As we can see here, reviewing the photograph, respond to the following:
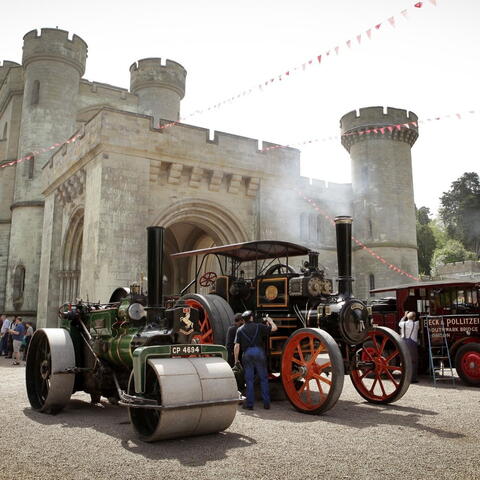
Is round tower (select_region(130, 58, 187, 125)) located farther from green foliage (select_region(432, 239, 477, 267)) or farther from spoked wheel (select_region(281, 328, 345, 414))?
green foliage (select_region(432, 239, 477, 267))

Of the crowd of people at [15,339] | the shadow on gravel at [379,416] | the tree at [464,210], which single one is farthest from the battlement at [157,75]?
the tree at [464,210]

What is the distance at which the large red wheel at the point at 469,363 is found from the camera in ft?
27.9

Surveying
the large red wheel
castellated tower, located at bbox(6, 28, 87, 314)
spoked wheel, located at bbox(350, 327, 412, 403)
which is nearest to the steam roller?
spoked wheel, located at bbox(350, 327, 412, 403)

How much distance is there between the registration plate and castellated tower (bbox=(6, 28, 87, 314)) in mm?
15695

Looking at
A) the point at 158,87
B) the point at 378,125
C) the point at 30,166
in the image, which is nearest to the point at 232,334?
the point at 30,166

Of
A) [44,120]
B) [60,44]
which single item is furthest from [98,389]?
[60,44]

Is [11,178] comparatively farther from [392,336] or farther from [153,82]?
[392,336]

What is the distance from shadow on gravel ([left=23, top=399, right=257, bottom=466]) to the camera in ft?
12.7

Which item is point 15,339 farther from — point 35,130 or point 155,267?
point 155,267

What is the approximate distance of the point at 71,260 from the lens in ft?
52.6

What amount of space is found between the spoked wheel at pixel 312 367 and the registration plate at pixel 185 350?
64.0 inches

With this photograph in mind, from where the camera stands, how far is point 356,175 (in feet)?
73.0

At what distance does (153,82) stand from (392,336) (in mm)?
18939

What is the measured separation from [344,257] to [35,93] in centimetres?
1666
